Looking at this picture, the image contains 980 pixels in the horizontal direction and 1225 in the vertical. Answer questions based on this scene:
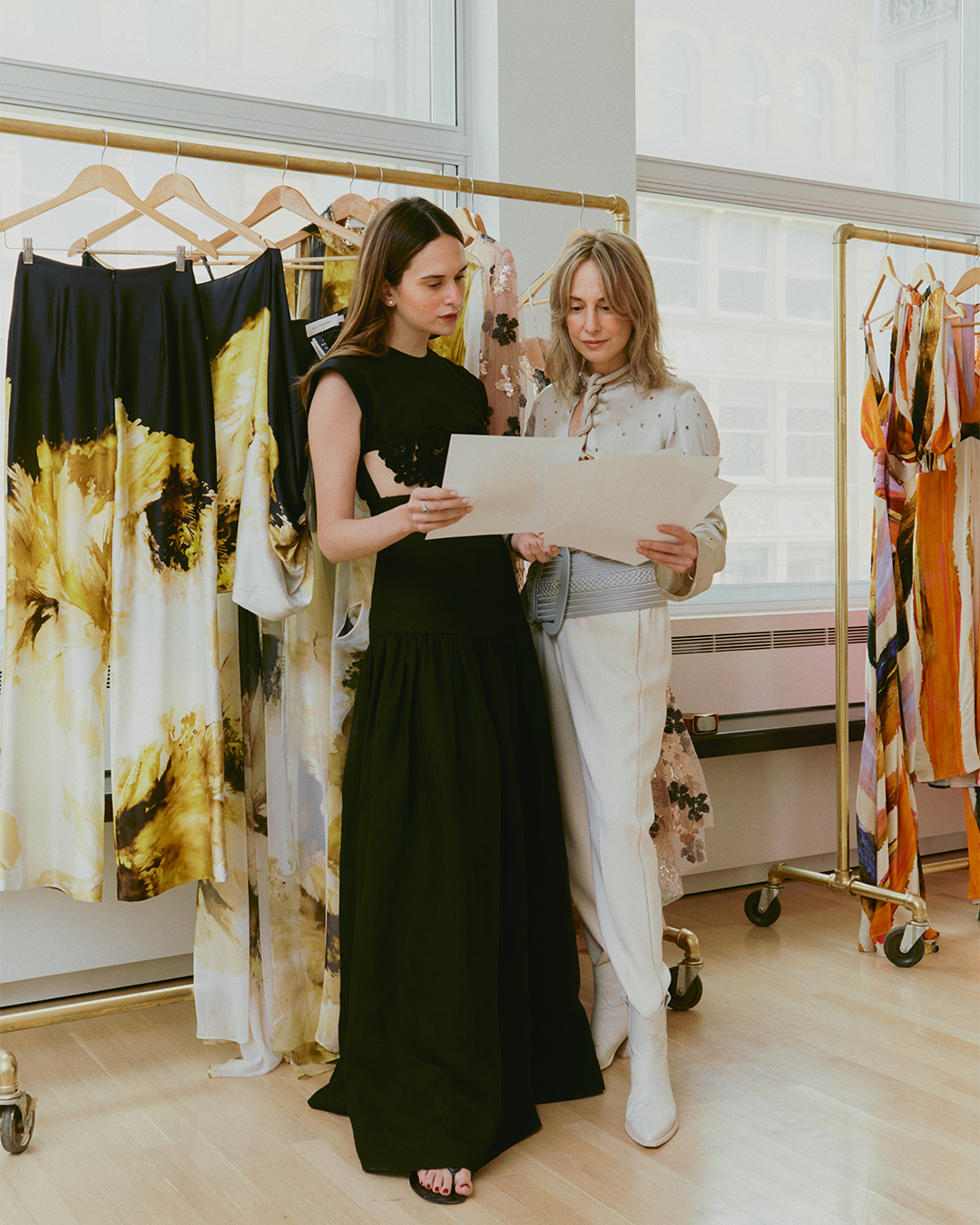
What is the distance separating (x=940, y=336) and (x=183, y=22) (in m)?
2.00

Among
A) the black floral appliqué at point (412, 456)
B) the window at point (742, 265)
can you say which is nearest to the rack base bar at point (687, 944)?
the black floral appliqué at point (412, 456)

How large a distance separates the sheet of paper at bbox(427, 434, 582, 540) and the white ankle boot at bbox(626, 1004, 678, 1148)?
873 millimetres

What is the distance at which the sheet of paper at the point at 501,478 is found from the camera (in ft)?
5.44

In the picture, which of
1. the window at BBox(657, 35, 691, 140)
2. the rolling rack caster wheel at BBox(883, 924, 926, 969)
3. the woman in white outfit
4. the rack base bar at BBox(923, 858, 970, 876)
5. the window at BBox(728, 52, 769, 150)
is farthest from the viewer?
the window at BBox(728, 52, 769, 150)

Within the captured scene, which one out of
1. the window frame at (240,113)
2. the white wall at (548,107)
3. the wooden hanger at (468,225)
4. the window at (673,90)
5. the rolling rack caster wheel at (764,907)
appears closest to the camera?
the wooden hanger at (468,225)

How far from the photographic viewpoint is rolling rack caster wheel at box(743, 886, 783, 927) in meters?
3.12

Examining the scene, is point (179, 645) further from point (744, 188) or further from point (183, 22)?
point (744, 188)

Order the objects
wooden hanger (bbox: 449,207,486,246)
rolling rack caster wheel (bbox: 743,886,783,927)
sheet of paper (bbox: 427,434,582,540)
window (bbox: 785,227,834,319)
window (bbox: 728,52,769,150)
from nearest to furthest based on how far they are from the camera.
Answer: sheet of paper (bbox: 427,434,582,540), wooden hanger (bbox: 449,207,486,246), rolling rack caster wheel (bbox: 743,886,783,927), window (bbox: 728,52,769,150), window (bbox: 785,227,834,319)

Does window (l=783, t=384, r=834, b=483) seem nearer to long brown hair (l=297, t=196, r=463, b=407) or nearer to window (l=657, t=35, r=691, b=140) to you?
window (l=657, t=35, r=691, b=140)

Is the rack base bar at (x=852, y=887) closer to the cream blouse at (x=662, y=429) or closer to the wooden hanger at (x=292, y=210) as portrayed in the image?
the cream blouse at (x=662, y=429)

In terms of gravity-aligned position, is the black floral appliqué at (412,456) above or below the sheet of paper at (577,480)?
above

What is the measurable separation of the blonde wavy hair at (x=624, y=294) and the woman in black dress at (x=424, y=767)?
210mm

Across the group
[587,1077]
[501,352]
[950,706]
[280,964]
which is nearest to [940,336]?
[950,706]

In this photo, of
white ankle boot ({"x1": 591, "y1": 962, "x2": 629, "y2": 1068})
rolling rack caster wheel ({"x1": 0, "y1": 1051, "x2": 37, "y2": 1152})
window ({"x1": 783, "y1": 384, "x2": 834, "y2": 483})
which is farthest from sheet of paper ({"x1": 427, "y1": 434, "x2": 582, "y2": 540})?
window ({"x1": 783, "y1": 384, "x2": 834, "y2": 483})
